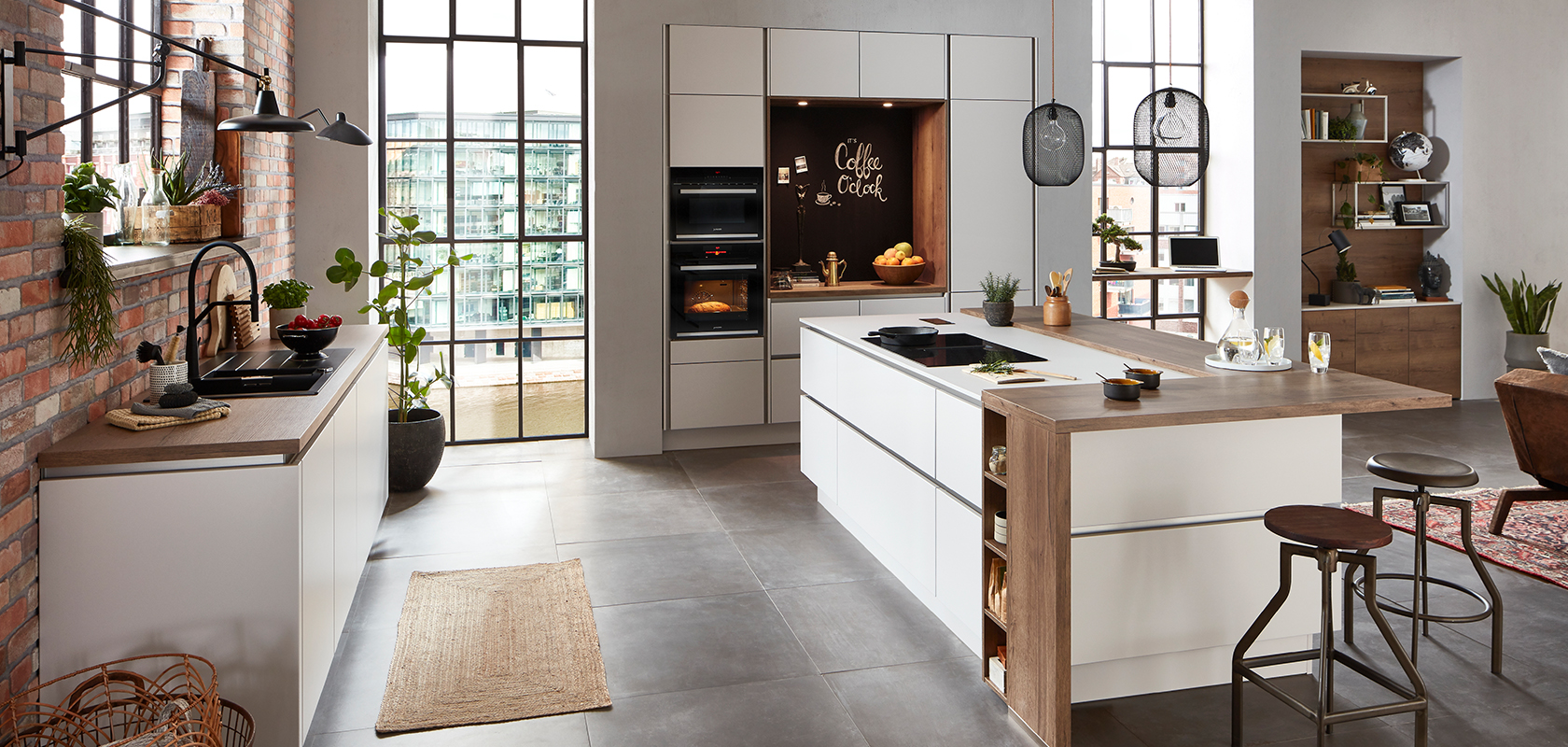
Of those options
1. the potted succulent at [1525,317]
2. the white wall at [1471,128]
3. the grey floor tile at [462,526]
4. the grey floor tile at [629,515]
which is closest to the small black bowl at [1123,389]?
the grey floor tile at [629,515]

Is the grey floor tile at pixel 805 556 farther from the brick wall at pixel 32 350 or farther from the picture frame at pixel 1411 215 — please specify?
the picture frame at pixel 1411 215

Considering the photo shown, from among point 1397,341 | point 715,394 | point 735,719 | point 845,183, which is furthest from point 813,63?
point 1397,341

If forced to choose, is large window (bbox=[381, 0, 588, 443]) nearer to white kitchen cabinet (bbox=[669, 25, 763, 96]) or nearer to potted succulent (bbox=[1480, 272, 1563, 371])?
white kitchen cabinet (bbox=[669, 25, 763, 96])

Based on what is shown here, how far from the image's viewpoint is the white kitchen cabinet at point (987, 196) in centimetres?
699

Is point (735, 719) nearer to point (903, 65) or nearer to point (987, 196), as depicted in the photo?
point (987, 196)

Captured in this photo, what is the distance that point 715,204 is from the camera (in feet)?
21.7

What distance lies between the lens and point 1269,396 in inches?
122

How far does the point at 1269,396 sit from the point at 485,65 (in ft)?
17.3

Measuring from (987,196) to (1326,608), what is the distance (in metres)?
4.63

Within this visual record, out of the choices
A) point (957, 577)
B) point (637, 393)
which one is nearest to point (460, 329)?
point (637, 393)

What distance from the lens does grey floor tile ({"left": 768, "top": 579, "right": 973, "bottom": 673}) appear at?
361cm

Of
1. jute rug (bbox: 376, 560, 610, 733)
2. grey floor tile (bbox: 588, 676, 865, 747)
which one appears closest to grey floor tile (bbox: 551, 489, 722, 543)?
jute rug (bbox: 376, 560, 610, 733)

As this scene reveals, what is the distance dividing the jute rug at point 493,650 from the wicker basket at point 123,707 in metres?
0.76

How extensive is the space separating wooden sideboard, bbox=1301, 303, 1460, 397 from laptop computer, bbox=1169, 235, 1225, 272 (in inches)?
29.7
